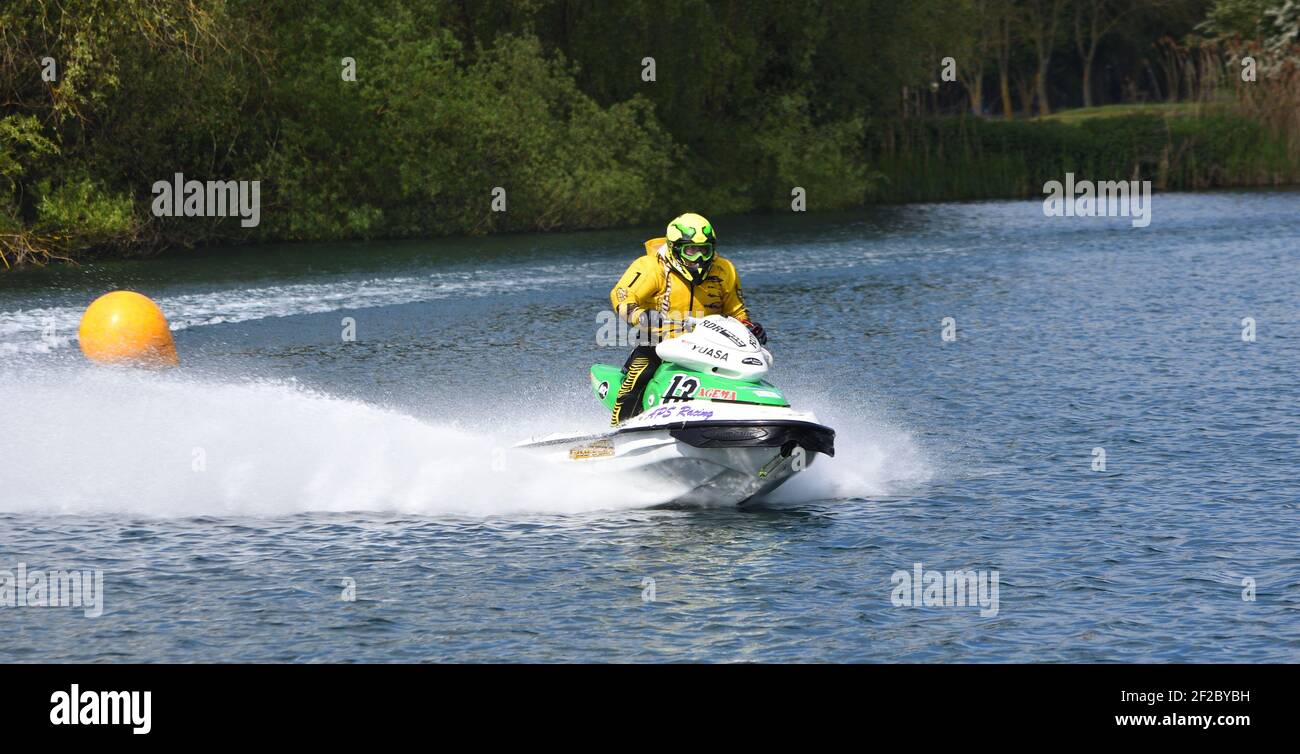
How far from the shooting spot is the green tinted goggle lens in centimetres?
1264

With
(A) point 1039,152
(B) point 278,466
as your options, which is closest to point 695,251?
(B) point 278,466

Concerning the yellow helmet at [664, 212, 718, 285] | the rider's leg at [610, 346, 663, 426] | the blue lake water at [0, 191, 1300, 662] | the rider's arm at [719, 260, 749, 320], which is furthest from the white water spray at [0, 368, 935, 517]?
the yellow helmet at [664, 212, 718, 285]

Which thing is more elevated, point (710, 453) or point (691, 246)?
point (691, 246)

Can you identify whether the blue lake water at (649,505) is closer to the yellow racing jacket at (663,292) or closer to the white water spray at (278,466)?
the white water spray at (278,466)

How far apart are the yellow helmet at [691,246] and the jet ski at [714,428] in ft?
1.29

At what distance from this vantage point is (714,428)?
12.2 metres

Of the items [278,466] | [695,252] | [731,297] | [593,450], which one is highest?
[695,252]

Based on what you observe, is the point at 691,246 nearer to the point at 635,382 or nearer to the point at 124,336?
the point at 635,382

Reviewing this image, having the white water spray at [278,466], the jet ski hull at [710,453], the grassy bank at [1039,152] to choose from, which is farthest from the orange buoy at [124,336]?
the grassy bank at [1039,152]

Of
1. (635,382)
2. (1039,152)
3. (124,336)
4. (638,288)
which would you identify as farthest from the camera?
(1039,152)

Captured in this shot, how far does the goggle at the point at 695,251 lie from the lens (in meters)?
12.6

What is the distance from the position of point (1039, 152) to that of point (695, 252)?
166 ft
